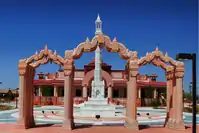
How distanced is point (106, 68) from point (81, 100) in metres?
8.49

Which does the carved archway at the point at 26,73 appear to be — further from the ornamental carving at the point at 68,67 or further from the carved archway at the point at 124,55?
the carved archway at the point at 124,55

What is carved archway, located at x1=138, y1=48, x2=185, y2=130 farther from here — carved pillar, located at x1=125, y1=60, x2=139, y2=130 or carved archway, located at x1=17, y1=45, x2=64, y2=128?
carved archway, located at x1=17, y1=45, x2=64, y2=128

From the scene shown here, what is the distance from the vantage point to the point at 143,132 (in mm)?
14727

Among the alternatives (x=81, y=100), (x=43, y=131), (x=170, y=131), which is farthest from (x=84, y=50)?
(x=81, y=100)

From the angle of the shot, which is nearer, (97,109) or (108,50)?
(108,50)

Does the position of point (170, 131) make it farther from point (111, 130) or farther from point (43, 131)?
point (43, 131)

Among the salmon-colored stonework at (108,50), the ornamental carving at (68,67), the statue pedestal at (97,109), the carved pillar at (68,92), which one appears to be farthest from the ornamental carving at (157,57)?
the statue pedestal at (97,109)

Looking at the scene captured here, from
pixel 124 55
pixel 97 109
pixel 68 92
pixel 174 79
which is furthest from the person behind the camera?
pixel 97 109

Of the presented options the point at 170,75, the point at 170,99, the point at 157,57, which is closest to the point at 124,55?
the point at 157,57

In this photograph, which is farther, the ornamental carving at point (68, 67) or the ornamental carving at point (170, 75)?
the ornamental carving at point (170, 75)

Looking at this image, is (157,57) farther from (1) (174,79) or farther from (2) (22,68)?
(2) (22,68)

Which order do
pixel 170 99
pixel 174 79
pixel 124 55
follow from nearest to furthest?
pixel 124 55
pixel 174 79
pixel 170 99

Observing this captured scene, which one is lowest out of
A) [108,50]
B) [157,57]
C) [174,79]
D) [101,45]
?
[174,79]

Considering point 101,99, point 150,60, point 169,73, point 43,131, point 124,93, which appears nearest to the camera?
point 43,131
